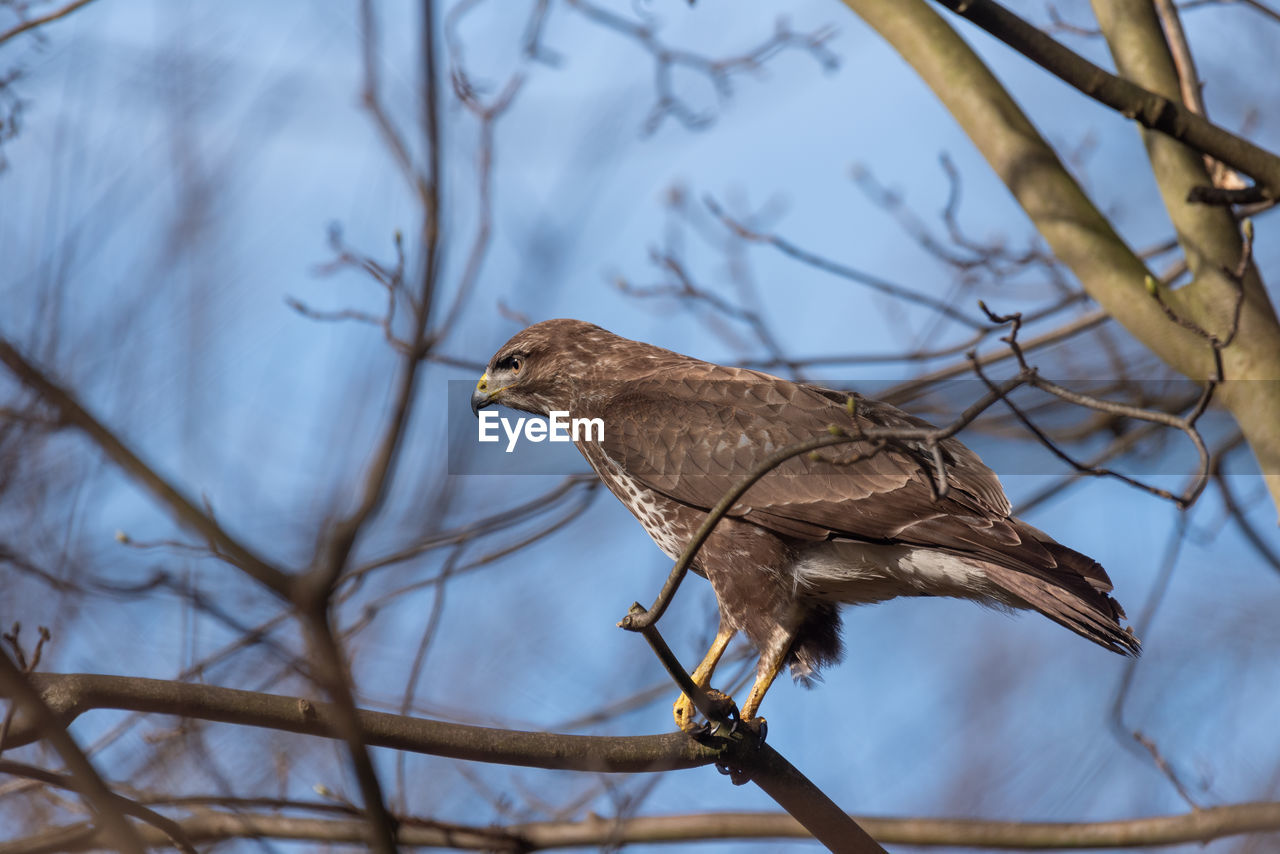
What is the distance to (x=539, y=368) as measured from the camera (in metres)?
5.16

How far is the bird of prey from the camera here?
396 cm

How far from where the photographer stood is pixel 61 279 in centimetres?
212

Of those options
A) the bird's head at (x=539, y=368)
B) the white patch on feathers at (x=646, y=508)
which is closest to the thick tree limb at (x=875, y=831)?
the white patch on feathers at (x=646, y=508)

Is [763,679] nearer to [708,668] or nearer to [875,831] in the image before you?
[708,668]

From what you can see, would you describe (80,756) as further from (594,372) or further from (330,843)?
(594,372)

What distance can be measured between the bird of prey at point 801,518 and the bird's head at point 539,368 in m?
0.18

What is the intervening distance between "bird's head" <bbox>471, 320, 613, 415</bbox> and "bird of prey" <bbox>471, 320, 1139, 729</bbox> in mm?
182

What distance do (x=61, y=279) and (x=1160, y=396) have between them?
19.2ft

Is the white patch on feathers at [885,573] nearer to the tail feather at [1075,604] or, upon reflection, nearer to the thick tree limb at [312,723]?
the tail feather at [1075,604]

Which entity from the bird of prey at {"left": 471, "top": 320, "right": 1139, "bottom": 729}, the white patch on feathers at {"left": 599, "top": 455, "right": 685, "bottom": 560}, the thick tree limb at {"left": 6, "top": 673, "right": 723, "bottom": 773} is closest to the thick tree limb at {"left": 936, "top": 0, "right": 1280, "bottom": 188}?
the bird of prey at {"left": 471, "top": 320, "right": 1139, "bottom": 729}

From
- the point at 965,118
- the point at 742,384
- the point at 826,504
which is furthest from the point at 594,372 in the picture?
the point at 965,118

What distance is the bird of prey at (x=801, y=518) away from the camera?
3.96 m

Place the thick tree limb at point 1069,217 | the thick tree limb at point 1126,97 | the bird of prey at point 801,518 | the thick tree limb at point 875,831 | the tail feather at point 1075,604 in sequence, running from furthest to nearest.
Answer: the thick tree limb at point 1069,217 < the thick tree limb at point 875,831 < the thick tree limb at point 1126,97 < the bird of prey at point 801,518 < the tail feather at point 1075,604

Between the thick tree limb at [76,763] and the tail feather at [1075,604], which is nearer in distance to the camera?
the thick tree limb at [76,763]
